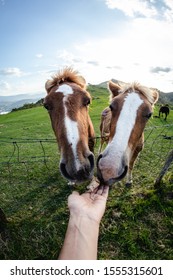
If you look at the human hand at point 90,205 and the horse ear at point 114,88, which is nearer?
the human hand at point 90,205

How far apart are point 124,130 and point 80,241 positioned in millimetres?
1757

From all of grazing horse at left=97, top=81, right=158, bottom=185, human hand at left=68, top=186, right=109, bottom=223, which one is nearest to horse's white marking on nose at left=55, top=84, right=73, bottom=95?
grazing horse at left=97, top=81, right=158, bottom=185

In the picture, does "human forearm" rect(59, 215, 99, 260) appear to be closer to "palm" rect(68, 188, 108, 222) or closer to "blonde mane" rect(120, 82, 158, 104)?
"palm" rect(68, 188, 108, 222)

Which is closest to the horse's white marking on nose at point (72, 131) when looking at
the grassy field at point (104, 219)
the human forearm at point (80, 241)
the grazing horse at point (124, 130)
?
the grazing horse at point (124, 130)

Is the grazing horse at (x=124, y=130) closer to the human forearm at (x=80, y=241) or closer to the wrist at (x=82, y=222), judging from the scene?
the wrist at (x=82, y=222)

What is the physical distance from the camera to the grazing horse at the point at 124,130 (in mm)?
3006

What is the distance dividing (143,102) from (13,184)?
208 inches

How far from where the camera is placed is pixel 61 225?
486 centimetres

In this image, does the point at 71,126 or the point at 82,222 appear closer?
the point at 82,222

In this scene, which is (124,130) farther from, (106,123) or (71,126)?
(106,123)

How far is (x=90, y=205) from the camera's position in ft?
8.87

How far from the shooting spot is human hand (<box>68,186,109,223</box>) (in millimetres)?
2492

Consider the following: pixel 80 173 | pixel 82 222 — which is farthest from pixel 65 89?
pixel 82 222
